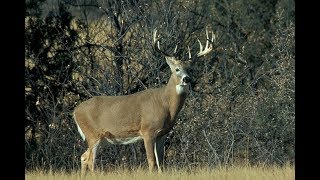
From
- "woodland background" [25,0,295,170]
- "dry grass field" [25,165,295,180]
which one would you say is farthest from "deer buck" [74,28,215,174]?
"dry grass field" [25,165,295,180]

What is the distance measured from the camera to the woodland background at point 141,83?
1689 centimetres

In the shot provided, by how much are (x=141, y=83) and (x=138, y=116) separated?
2.80 meters

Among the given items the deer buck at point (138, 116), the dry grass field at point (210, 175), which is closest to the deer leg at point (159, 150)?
the deer buck at point (138, 116)

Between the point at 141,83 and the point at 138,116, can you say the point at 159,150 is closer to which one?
the point at 138,116

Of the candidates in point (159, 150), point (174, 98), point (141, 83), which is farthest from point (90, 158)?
point (141, 83)

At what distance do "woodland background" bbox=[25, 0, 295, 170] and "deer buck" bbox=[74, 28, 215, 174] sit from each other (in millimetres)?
1396

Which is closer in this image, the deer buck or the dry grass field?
the dry grass field

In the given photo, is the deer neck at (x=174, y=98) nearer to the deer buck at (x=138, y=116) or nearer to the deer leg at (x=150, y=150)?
the deer buck at (x=138, y=116)

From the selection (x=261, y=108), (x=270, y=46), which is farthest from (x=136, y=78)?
(x=270, y=46)

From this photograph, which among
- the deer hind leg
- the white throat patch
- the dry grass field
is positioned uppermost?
the white throat patch

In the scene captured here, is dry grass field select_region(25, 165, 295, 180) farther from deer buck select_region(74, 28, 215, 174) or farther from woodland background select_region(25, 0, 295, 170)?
woodland background select_region(25, 0, 295, 170)

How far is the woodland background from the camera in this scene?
1689 centimetres
